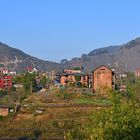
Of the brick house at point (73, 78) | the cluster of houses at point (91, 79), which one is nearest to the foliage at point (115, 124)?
the cluster of houses at point (91, 79)

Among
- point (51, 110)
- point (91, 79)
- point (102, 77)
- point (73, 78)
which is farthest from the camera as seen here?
point (73, 78)

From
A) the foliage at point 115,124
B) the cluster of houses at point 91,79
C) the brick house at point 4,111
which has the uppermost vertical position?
the cluster of houses at point 91,79

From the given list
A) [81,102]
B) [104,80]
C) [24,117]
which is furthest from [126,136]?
[104,80]

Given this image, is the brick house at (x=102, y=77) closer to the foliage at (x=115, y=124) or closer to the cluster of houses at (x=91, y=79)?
the cluster of houses at (x=91, y=79)

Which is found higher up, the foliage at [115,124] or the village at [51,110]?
the foliage at [115,124]

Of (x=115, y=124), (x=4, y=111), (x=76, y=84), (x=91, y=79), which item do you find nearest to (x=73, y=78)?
(x=91, y=79)

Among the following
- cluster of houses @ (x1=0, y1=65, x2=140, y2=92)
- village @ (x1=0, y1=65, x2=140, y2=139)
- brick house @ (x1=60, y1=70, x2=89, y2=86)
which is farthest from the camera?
brick house @ (x1=60, y1=70, x2=89, y2=86)

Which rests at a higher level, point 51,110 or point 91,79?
point 91,79

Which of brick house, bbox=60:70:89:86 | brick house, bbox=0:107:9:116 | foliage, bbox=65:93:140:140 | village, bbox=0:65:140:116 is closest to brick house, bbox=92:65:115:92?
village, bbox=0:65:140:116

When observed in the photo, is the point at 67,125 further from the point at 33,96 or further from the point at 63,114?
the point at 33,96

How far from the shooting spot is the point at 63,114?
56.7 m

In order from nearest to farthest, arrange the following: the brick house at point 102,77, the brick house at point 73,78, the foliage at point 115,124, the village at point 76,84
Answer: the foliage at point 115,124
the village at point 76,84
the brick house at point 102,77
the brick house at point 73,78

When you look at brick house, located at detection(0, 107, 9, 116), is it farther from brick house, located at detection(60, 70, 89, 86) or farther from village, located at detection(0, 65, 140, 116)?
brick house, located at detection(60, 70, 89, 86)

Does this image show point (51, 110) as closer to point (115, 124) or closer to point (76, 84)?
point (76, 84)
